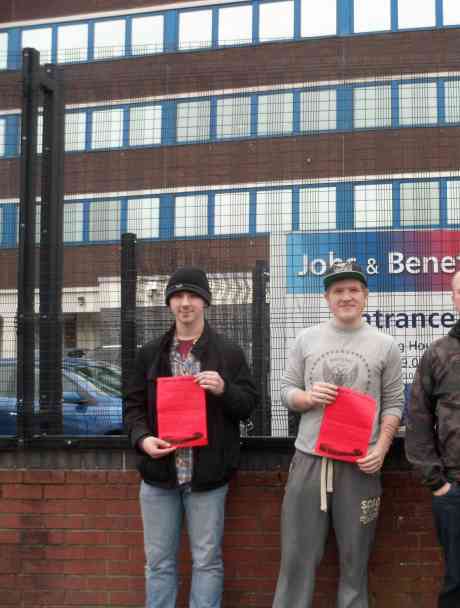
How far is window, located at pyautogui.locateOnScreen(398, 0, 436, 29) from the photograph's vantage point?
24.2 meters

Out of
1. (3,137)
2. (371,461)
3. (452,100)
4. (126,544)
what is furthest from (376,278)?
(3,137)

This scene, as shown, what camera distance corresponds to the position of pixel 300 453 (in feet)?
12.6

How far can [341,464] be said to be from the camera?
3.70 metres

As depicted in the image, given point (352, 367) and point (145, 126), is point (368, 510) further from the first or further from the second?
point (145, 126)

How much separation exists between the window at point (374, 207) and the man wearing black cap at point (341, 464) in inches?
40.8

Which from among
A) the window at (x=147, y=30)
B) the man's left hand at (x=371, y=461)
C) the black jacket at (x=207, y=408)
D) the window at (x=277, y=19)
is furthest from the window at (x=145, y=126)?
the window at (x=147, y=30)

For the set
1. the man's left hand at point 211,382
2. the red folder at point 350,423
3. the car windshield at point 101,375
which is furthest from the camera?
the car windshield at point 101,375

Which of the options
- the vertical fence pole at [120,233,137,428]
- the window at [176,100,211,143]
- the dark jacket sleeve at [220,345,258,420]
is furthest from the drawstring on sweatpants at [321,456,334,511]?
the window at [176,100,211,143]

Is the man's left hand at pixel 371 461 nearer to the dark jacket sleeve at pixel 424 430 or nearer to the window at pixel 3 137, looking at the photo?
the dark jacket sleeve at pixel 424 430

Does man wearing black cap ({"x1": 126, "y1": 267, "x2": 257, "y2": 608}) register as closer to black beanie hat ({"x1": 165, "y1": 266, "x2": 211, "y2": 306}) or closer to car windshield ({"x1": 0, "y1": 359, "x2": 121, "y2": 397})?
black beanie hat ({"x1": 165, "y1": 266, "x2": 211, "y2": 306})

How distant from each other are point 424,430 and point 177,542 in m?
1.46

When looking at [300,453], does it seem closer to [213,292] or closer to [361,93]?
[213,292]

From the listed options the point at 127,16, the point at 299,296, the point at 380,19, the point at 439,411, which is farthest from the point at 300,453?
the point at 127,16

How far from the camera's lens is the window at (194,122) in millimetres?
4887
